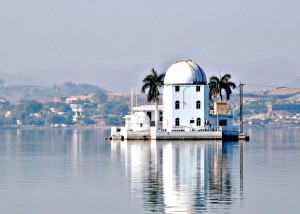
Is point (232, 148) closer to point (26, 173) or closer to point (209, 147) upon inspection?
point (209, 147)

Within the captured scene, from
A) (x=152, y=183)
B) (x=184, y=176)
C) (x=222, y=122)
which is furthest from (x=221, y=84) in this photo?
(x=152, y=183)

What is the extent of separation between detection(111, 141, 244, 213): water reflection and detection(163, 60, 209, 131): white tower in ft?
76.7

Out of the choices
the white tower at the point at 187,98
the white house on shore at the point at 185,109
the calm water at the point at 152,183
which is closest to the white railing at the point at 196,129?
the white house on shore at the point at 185,109

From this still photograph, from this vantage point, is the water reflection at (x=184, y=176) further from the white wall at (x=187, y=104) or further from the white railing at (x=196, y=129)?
the white wall at (x=187, y=104)

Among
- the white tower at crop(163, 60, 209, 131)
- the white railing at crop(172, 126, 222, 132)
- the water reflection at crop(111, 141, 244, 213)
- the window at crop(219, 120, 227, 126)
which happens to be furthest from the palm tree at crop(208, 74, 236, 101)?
the water reflection at crop(111, 141, 244, 213)

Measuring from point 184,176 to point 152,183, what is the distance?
4.83 m

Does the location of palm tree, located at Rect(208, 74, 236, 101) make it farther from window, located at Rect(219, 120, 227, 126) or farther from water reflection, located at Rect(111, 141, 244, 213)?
water reflection, located at Rect(111, 141, 244, 213)

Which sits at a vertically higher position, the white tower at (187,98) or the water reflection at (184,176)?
the white tower at (187,98)

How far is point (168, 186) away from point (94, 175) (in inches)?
351

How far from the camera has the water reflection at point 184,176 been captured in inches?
1789

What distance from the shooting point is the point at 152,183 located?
54250mm

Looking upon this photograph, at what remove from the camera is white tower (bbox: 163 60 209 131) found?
117875 mm

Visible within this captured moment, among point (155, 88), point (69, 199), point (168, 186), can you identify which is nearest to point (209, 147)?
point (155, 88)

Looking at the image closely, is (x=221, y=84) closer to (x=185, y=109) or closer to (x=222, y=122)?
(x=222, y=122)
